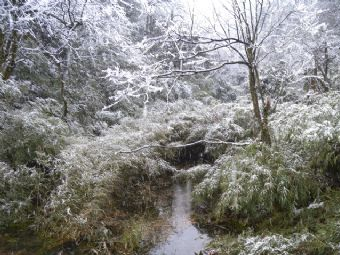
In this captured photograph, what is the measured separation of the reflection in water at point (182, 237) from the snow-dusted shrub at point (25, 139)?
2.70m

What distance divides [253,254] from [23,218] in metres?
3.79

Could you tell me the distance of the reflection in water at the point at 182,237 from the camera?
499cm

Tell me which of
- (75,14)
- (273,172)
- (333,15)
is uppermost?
(333,15)

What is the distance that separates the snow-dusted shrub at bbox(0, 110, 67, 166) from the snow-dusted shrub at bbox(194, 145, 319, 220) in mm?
3421

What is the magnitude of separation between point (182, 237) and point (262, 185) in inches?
61.7

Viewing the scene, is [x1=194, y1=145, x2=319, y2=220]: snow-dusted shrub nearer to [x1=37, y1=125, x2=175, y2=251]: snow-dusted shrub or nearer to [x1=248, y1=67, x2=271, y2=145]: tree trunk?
[x1=248, y1=67, x2=271, y2=145]: tree trunk

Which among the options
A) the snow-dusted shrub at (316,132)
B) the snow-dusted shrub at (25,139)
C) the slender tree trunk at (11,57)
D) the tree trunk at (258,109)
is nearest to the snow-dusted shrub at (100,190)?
the snow-dusted shrub at (25,139)

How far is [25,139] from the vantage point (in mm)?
6230

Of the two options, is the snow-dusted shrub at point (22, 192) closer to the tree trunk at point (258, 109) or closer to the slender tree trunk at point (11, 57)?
the slender tree trunk at point (11, 57)

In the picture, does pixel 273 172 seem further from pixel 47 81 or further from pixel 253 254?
pixel 47 81

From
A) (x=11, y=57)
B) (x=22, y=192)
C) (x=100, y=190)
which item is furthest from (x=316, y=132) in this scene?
(x=11, y=57)

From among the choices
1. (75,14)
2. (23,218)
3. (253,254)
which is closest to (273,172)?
(253,254)

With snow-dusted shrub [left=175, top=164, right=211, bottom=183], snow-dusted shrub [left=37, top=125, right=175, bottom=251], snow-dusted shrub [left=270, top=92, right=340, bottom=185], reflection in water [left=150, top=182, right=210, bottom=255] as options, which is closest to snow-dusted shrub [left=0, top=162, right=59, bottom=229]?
snow-dusted shrub [left=37, top=125, right=175, bottom=251]

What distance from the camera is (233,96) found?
18.9m
